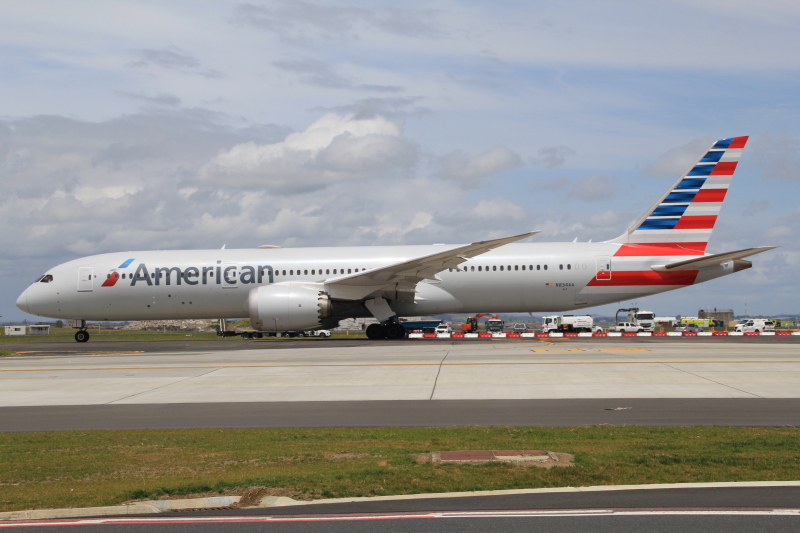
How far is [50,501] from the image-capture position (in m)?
6.17

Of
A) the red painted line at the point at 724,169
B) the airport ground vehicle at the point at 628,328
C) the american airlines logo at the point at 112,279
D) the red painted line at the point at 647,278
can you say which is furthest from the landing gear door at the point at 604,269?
the american airlines logo at the point at 112,279

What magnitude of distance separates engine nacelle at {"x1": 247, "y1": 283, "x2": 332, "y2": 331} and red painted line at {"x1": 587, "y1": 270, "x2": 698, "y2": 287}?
1102cm

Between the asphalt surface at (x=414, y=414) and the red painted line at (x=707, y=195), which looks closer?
the asphalt surface at (x=414, y=414)

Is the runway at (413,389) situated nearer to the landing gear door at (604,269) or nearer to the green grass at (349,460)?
the green grass at (349,460)

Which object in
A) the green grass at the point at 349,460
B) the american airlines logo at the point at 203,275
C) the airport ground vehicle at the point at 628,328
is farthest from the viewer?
the airport ground vehicle at the point at 628,328

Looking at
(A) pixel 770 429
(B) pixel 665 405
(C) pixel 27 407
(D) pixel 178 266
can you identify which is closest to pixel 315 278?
(D) pixel 178 266

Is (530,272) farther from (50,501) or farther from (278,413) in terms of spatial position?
(50,501)

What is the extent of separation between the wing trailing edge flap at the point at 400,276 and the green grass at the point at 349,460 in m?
17.2

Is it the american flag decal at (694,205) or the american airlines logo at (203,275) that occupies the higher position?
the american flag decal at (694,205)

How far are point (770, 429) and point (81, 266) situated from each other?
29.0m

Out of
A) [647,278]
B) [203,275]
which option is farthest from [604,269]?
[203,275]

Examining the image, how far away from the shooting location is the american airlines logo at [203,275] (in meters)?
29.7

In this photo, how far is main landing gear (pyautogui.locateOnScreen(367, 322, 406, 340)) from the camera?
30.2 m

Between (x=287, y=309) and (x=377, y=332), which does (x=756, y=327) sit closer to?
(x=377, y=332)
